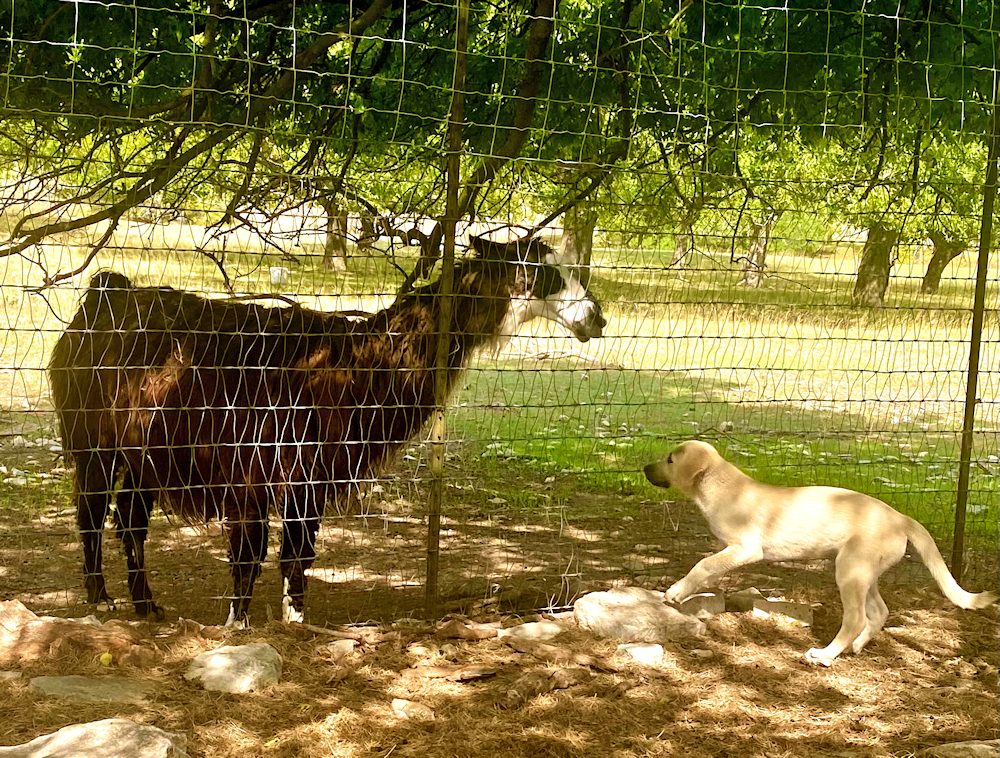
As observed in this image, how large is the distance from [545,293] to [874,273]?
A: 174 cm

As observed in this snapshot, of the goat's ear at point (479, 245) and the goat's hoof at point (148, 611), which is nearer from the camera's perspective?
the goat's ear at point (479, 245)

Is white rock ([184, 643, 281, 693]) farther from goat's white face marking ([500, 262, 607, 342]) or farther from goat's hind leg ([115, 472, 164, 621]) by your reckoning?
goat's white face marking ([500, 262, 607, 342])

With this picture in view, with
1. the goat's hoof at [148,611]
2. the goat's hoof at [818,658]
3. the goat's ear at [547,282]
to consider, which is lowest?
the goat's hoof at [148,611]

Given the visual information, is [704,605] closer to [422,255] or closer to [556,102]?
[422,255]

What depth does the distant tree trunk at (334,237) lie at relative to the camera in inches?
193

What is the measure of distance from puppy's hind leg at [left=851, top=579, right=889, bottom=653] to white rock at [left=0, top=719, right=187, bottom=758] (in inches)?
116

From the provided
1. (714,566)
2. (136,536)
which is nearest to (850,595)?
(714,566)

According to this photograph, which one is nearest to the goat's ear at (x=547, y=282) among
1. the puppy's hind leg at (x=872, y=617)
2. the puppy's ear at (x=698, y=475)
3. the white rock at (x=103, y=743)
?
the puppy's ear at (x=698, y=475)

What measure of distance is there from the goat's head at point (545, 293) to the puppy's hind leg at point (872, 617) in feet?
6.20

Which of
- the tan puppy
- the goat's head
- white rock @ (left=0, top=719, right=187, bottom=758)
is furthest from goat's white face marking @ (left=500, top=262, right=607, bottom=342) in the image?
white rock @ (left=0, top=719, right=187, bottom=758)

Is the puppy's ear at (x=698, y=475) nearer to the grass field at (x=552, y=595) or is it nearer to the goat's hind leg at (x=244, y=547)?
the grass field at (x=552, y=595)

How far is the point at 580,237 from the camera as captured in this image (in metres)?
5.28

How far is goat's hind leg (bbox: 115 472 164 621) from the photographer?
215 inches

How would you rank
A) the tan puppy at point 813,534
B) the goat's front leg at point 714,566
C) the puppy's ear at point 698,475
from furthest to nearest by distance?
the puppy's ear at point 698,475 → the goat's front leg at point 714,566 → the tan puppy at point 813,534
